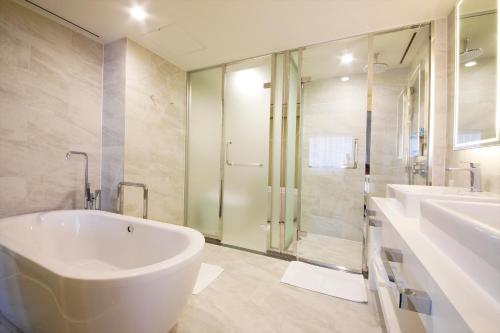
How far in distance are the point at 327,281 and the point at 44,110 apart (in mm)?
2809

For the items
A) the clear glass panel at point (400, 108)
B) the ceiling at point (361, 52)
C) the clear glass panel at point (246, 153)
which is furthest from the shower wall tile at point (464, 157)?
the clear glass panel at point (246, 153)

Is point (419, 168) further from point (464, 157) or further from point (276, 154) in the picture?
point (276, 154)

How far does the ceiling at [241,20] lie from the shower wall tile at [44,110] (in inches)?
8.2

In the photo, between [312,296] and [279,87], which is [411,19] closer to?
[279,87]

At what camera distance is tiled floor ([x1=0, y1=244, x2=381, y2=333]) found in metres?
1.24

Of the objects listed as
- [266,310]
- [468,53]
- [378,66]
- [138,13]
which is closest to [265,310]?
[266,310]

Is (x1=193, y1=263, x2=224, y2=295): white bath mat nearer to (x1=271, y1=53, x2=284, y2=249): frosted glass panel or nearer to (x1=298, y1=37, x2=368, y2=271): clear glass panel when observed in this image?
(x1=271, y1=53, x2=284, y2=249): frosted glass panel

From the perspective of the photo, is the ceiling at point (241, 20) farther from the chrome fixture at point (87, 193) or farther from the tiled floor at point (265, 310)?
the tiled floor at point (265, 310)

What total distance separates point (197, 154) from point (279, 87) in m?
1.30

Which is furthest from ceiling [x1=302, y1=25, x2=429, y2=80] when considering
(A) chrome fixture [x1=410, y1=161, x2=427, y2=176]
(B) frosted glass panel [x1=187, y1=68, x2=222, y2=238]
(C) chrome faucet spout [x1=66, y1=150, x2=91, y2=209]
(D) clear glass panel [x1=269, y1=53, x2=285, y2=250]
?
(C) chrome faucet spout [x1=66, y1=150, x2=91, y2=209]

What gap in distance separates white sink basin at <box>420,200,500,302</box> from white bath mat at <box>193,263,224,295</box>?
1.51m

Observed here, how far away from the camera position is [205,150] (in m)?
2.62

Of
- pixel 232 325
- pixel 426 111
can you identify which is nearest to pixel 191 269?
pixel 232 325

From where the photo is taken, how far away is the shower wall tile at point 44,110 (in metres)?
1.60
